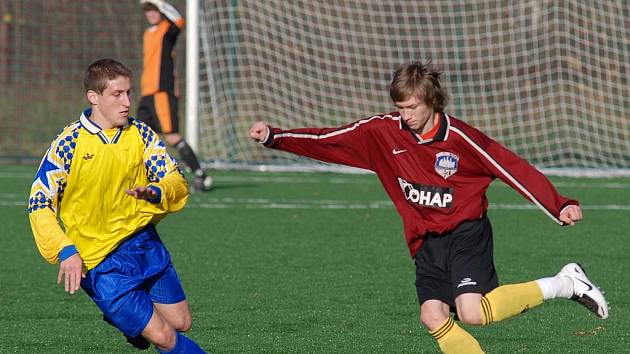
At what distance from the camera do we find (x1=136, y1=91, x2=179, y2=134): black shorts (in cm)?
1198

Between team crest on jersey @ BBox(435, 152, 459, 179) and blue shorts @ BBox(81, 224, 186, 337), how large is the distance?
1184mm

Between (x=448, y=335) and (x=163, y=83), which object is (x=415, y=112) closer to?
(x=448, y=335)

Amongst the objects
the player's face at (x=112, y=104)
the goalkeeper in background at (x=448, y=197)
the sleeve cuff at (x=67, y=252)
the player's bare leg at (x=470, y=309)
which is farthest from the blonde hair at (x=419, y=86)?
the sleeve cuff at (x=67, y=252)

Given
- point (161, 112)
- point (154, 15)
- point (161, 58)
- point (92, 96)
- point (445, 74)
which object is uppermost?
point (92, 96)

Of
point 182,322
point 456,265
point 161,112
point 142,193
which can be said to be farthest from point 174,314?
point 161,112

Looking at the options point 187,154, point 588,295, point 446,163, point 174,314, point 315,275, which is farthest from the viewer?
point 187,154

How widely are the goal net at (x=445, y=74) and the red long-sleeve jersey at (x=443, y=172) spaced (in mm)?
9367

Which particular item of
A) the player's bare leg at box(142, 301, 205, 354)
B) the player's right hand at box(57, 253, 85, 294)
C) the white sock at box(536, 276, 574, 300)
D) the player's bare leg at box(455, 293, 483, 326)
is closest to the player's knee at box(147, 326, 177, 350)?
the player's bare leg at box(142, 301, 205, 354)

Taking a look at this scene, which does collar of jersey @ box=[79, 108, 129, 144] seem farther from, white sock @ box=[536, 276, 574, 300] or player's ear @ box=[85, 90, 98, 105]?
white sock @ box=[536, 276, 574, 300]

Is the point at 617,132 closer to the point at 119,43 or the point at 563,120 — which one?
the point at 563,120

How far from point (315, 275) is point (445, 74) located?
7897mm

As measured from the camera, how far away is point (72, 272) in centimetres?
443

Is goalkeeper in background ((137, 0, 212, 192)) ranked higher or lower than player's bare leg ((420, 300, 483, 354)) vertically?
lower

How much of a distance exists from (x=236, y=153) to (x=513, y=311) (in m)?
10.4
